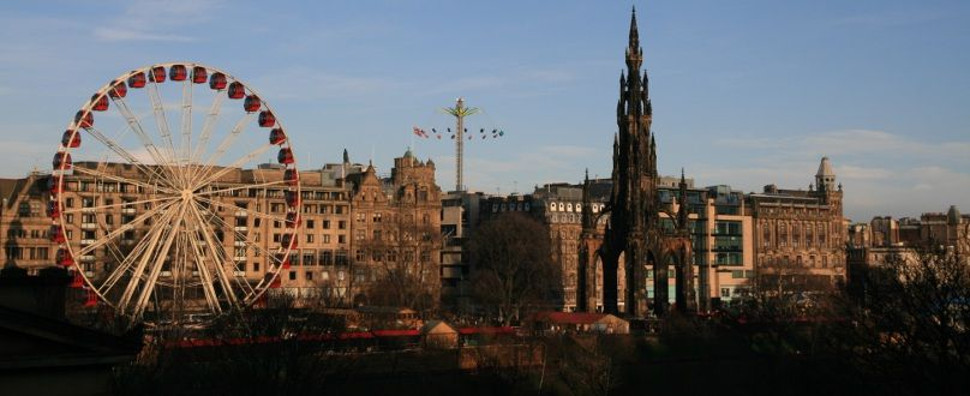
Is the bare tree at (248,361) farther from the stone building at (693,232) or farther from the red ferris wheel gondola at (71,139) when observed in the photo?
the stone building at (693,232)

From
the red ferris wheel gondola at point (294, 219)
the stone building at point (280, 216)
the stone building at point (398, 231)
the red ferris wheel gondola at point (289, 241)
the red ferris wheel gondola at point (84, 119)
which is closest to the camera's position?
the red ferris wheel gondola at point (84, 119)

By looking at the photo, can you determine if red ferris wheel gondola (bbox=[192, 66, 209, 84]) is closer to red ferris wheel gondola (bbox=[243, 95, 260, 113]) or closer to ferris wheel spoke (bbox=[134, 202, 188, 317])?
red ferris wheel gondola (bbox=[243, 95, 260, 113])

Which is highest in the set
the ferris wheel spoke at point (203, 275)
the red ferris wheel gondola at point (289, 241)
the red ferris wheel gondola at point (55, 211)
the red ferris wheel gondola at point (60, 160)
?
the red ferris wheel gondola at point (60, 160)

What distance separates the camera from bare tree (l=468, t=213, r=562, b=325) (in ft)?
499

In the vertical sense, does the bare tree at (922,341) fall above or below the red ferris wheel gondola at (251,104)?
below

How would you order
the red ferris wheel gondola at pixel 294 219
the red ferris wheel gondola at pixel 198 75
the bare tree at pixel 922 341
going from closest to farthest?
the bare tree at pixel 922 341 < the red ferris wheel gondola at pixel 198 75 < the red ferris wheel gondola at pixel 294 219

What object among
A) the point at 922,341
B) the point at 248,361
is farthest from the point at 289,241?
the point at 922,341

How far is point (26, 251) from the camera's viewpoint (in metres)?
138

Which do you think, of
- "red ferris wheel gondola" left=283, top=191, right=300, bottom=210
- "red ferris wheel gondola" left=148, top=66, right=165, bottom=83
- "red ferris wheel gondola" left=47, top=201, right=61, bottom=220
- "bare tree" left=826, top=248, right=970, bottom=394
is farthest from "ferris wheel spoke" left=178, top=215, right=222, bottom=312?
"bare tree" left=826, top=248, right=970, bottom=394

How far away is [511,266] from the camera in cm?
15562

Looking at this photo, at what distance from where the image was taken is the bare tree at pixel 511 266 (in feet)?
499

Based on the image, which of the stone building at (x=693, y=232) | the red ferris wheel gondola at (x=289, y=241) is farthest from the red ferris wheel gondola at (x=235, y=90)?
the stone building at (x=693, y=232)

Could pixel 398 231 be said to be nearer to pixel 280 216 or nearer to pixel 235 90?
Answer: pixel 280 216

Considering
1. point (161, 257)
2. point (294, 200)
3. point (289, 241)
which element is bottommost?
point (161, 257)
